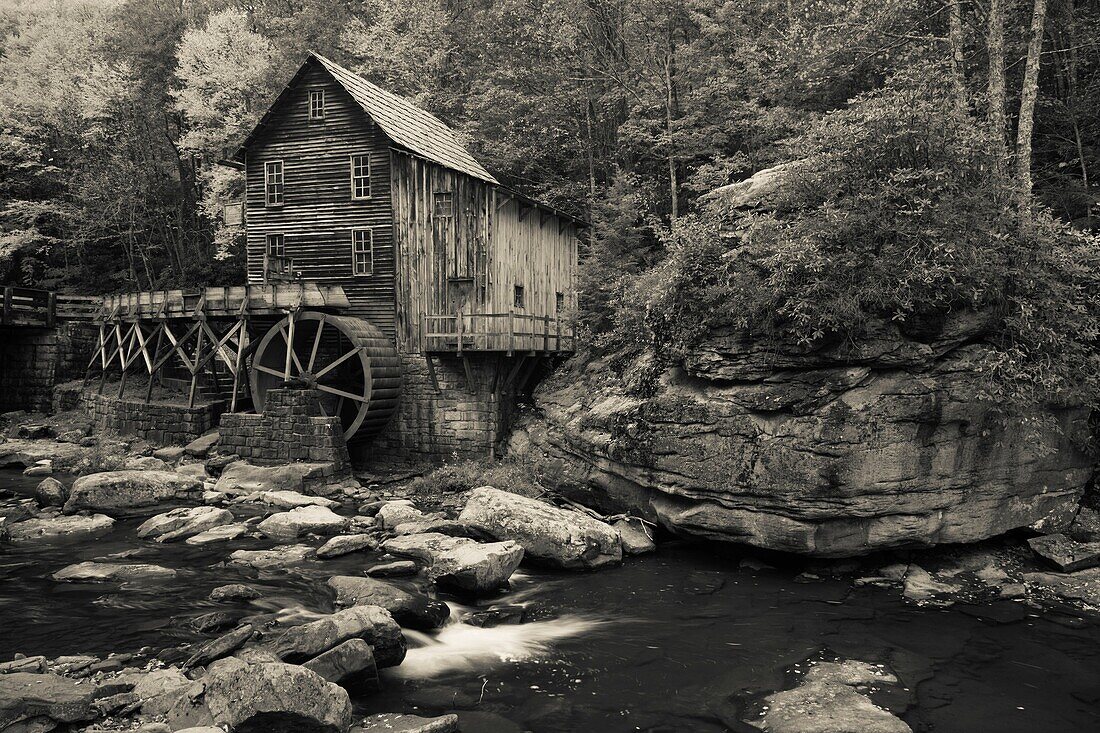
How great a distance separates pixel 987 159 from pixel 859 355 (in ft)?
10.8

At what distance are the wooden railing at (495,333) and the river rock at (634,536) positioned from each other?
5906mm

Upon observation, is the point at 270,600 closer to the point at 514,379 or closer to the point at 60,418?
the point at 514,379

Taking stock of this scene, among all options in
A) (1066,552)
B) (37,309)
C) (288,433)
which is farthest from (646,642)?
(37,309)

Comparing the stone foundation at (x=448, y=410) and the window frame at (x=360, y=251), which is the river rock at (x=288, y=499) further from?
the window frame at (x=360, y=251)

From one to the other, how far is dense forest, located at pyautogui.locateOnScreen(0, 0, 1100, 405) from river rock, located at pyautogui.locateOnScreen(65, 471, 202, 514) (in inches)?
369

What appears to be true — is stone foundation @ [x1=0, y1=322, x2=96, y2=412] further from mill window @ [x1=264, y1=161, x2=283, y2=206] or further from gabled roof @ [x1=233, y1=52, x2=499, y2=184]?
mill window @ [x1=264, y1=161, x2=283, y2=206]

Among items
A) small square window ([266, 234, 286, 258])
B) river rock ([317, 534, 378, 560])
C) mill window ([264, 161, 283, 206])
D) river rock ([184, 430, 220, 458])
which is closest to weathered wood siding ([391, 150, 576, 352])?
mill window ([264, 161, 283, 206])

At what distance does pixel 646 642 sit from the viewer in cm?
723

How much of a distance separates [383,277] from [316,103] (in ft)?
17.2

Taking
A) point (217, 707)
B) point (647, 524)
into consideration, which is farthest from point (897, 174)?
point (217, 707)

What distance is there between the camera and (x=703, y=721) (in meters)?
5.58

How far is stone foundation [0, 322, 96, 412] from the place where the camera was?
80.5ft

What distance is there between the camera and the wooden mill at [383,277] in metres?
16.7

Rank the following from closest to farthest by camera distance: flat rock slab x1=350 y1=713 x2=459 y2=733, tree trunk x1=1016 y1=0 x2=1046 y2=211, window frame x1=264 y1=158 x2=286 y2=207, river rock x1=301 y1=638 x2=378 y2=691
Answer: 1. flat rock slab x1=350 y1=713 x2=459 y2=733
2. river rock x1=301 y1=638 x2=378 y2=691
3. tree trunk x1=1016 y1=0 x2=1046 y2=211
4. window frame x1=264 y1=158 x2=286 y2=207
